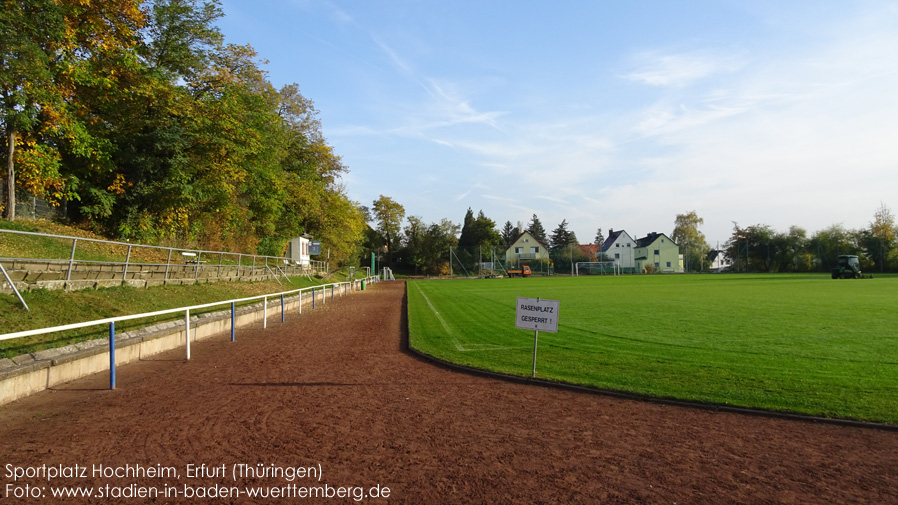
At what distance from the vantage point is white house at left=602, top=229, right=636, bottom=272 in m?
91.4

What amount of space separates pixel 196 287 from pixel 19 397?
491 inches

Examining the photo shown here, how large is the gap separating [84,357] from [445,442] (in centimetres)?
668

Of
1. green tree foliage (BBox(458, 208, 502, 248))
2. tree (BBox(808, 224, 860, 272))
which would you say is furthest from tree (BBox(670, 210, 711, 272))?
green tree foliage (BBox(458, 208, 502, 248))

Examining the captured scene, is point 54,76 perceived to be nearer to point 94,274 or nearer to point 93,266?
point 93,266

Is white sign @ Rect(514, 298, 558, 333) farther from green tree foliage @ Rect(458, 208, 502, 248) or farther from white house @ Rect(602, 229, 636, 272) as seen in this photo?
white house @ Rect(602, 229, 636, 272)

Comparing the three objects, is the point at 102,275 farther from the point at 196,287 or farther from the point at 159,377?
the point at 159,377

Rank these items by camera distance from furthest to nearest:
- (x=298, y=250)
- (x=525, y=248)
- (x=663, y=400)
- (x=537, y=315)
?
(x=525, y=248), (x=298, y=250), (x=537, y=315), (x=663, y=400)

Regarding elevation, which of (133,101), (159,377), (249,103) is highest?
(249,103)

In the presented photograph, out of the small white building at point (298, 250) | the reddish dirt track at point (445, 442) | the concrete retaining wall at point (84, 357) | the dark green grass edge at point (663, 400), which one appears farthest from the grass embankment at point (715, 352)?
the small white building at point (298, 250)

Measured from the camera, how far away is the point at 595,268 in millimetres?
78938

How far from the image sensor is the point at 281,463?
4.49 meters

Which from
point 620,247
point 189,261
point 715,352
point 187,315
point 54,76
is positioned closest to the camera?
point 715,352

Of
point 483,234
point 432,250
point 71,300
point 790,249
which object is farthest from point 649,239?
Result: point 71,300

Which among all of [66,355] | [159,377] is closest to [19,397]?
[66,355]
